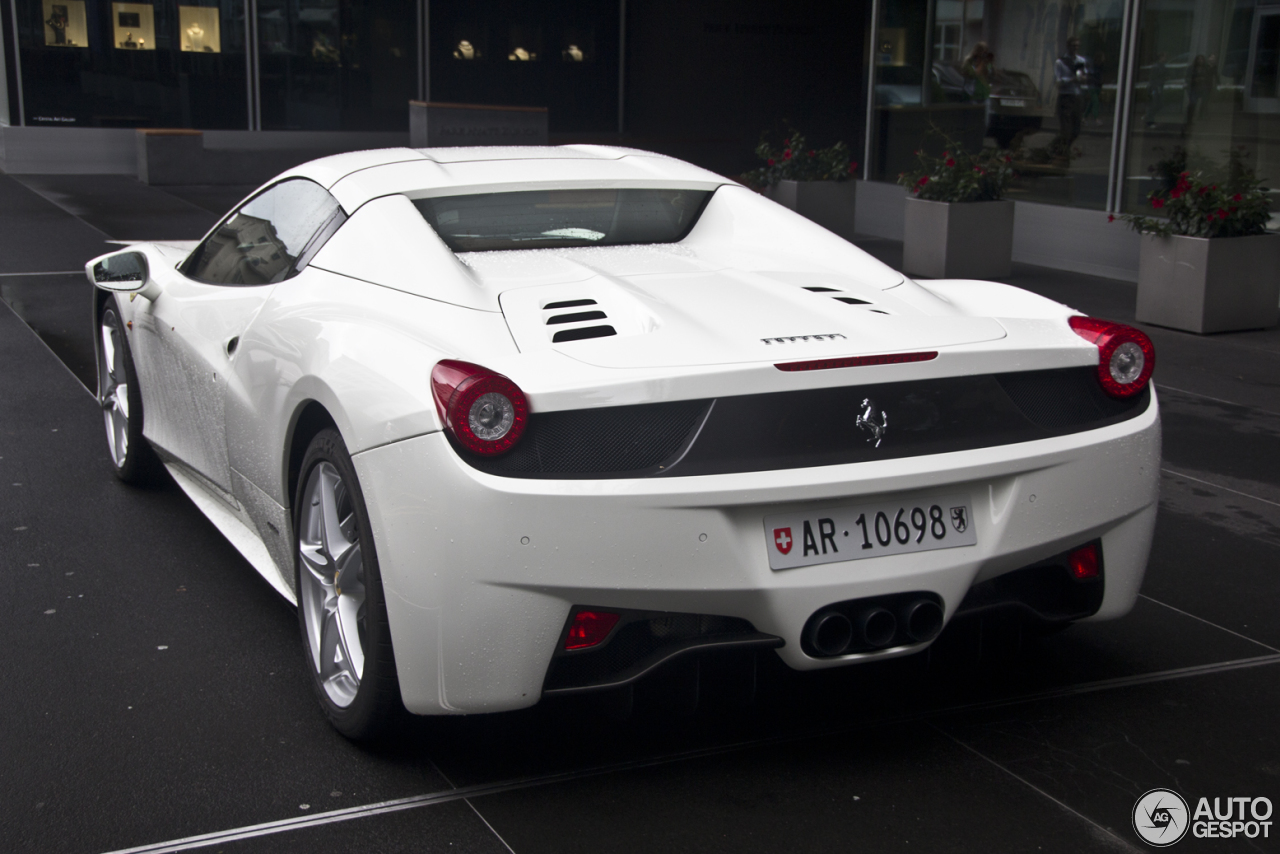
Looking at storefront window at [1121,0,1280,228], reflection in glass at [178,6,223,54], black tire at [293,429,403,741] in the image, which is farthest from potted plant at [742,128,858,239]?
reflection in glass at [178,6,223,54]

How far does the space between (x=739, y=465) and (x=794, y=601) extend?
0.31 meters

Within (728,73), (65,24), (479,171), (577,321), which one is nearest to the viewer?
(577,321)

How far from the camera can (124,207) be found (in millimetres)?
16109

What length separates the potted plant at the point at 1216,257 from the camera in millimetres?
8727

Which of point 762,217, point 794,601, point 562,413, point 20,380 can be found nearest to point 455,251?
point 762,217

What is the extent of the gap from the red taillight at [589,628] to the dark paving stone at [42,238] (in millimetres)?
9802

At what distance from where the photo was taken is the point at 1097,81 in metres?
12.2

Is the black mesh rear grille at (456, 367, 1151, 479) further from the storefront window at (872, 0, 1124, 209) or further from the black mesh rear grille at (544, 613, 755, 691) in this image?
the storefront window at (872, 0, 1124, 209)

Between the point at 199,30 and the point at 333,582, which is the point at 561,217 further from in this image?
the point at 199,30

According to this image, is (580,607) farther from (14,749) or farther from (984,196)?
(984,196)

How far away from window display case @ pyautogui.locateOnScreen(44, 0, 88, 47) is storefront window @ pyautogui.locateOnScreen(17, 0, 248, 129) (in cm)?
2

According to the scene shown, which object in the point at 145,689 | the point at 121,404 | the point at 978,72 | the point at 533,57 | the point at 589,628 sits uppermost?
the point at 533,57

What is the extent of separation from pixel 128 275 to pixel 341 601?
6.66 ft

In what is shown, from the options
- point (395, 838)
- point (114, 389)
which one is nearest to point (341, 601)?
point (395, 838)
